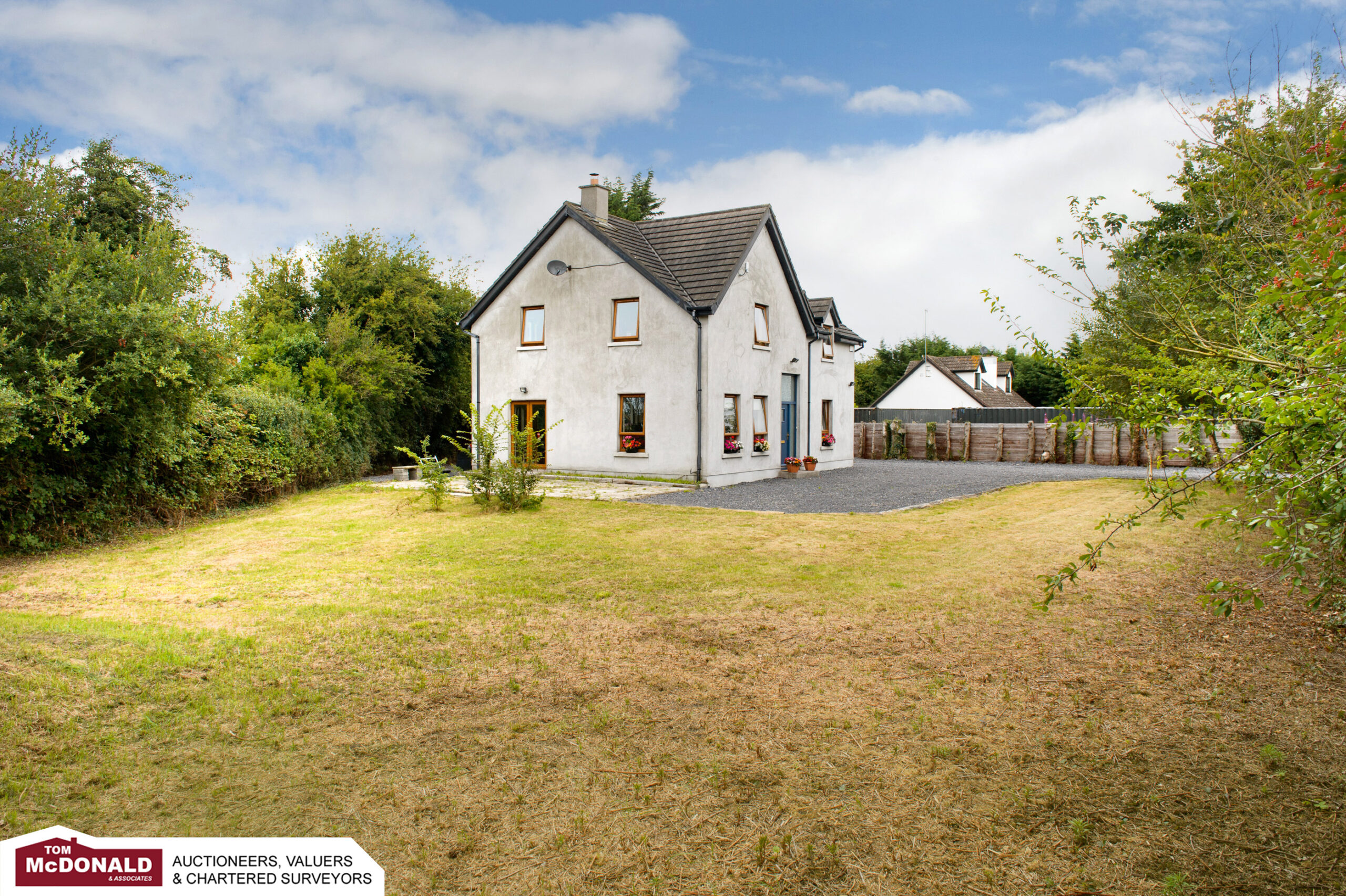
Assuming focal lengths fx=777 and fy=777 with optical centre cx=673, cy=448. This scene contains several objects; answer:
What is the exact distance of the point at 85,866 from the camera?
3223mm

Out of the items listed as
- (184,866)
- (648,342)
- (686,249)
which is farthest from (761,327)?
(184,866)

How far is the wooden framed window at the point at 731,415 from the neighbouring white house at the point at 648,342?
5 cm

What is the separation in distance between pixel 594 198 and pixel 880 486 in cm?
1151

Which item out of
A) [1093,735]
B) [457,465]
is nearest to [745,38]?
[1093,735]

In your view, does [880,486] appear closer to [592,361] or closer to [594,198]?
[592,361]

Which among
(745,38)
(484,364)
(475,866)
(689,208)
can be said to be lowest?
(475,866)

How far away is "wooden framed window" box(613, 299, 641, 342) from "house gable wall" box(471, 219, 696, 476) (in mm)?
118

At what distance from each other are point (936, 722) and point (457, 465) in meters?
25.9

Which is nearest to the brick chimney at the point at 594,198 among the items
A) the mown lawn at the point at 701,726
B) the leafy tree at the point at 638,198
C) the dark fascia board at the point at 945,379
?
the mown lawn at the point at 701,726

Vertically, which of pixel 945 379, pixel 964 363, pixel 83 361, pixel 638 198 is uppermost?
pixel 638 198

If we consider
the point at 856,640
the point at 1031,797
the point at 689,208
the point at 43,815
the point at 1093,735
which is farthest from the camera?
the point at 689,208

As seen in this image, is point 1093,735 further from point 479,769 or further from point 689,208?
point 689,208

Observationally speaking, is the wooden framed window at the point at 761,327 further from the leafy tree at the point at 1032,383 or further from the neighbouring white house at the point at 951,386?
the leafy tree at the point at 1032,383

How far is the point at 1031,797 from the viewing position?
3969 mm
